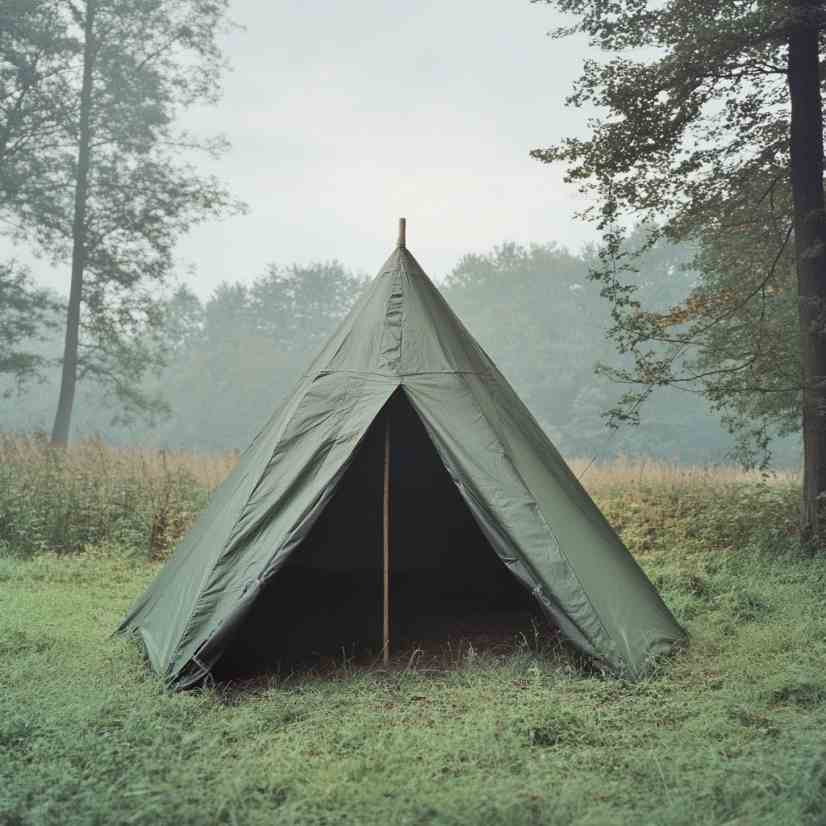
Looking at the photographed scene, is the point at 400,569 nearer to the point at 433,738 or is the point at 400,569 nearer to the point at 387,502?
the point at 387,502

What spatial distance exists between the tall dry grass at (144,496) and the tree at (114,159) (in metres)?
5.33

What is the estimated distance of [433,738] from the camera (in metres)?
3.61

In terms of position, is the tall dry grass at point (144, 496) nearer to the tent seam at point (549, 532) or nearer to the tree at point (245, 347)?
the tent seam at point (549, 532)

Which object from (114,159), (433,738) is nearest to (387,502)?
(433,738)

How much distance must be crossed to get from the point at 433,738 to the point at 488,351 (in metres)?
31.3

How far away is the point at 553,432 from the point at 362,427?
25.8m

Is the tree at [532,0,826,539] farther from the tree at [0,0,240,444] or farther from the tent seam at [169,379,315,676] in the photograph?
the tree at [0,0,240,444]

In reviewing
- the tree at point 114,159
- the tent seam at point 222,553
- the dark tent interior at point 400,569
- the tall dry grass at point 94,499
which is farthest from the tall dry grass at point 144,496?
the tree at point 114,159

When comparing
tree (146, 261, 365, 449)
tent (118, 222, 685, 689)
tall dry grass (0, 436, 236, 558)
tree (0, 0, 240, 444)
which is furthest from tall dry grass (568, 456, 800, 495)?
tree (146, 261, 365, 449)

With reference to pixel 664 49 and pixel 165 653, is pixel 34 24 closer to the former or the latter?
pixel 664 49

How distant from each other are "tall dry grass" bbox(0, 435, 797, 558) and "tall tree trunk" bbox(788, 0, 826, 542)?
769 mm

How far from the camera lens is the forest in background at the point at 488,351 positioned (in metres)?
28.2

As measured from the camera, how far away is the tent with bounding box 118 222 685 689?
438 cm

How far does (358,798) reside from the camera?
3023 millimetres
